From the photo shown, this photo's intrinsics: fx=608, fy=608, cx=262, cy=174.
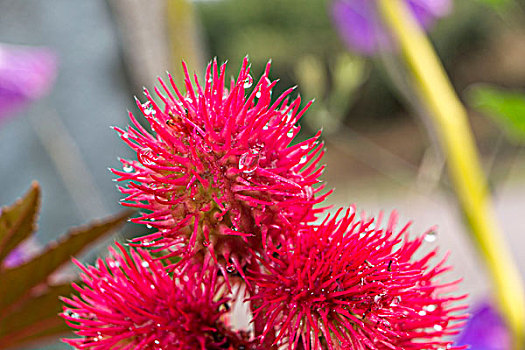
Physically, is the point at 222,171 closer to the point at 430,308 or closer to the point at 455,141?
the point at 430,308

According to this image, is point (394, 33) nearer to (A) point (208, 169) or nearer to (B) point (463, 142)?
(B) point (463, 142)

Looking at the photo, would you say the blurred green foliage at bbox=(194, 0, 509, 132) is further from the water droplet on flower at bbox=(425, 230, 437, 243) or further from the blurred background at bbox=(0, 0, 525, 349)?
the water droplet on flower at bbox=(425, 230, 437, 243)

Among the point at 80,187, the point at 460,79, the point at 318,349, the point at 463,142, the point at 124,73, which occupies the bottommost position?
the point at 318,349

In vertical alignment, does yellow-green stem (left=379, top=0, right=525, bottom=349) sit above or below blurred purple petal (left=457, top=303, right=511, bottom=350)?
above

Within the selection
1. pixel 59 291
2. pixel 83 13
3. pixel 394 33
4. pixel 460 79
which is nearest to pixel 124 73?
pixel 83 13

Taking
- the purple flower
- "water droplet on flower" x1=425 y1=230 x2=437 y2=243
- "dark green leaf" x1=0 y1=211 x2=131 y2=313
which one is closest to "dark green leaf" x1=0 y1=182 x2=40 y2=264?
"dark green leaf" x1=0 y1=211 x2=131 y2=313

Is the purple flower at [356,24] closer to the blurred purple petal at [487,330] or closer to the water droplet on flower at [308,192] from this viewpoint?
the blurred purple petal at [487,330]

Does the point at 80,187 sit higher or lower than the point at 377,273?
higher
